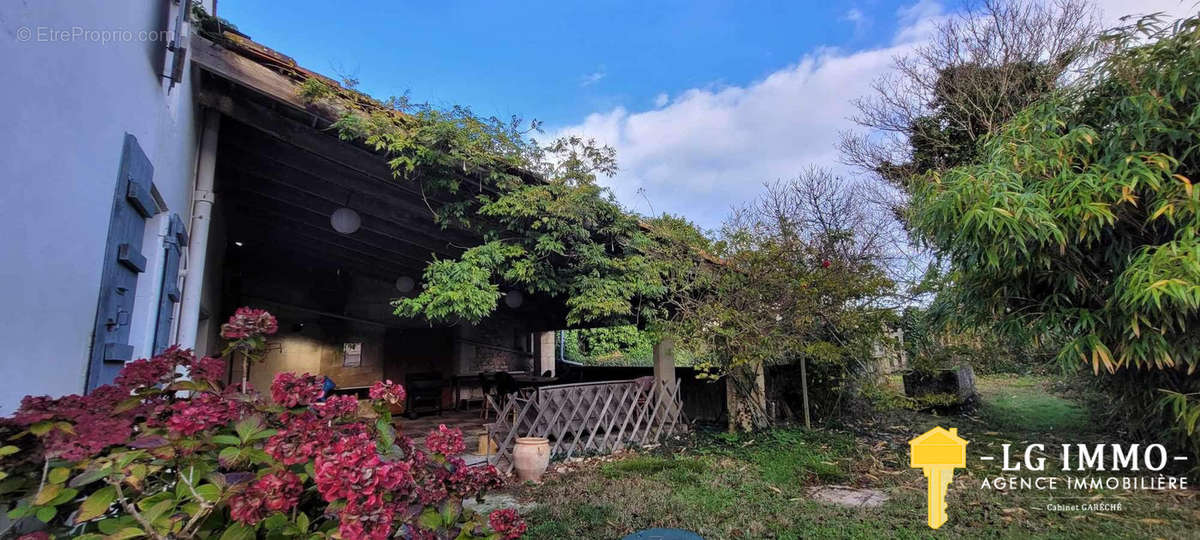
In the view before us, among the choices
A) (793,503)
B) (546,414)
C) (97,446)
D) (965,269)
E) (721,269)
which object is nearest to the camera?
(97,446)

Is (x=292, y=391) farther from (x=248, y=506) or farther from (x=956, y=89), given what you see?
(x=956, y=89)

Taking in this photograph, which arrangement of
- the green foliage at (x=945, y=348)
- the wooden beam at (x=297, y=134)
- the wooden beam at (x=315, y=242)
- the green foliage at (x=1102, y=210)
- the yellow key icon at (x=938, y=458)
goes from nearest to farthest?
1. the green foliage at (x=1102, y=210)
2. the yellow key icon at (x=938, y=458)
3. the wooden beam at (x=297, y=134)
4. the green foliage at (x=945, y=348)
5. the wooden beam at (x=315, y=242)

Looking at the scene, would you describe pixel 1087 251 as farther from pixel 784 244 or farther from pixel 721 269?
pixel 721 269

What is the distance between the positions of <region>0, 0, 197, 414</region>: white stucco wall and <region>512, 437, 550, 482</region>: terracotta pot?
355cm

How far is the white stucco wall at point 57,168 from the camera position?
138 cm

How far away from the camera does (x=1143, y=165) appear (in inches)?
123

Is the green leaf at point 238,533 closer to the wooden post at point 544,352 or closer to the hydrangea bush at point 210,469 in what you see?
the hydrangea bush at point 210,469

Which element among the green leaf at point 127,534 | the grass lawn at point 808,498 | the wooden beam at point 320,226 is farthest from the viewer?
the wooden beam at point 320,226

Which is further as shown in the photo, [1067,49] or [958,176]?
[1067,49]

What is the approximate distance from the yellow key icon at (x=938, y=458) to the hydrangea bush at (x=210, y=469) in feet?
13.2

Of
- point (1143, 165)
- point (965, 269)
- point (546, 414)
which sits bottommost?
point (546, 414)

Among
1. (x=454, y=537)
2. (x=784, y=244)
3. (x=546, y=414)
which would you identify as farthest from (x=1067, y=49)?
(x=454, y=537)

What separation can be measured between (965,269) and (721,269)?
2498 mm

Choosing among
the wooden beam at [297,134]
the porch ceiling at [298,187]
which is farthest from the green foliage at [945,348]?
the wooden beam at [297,134]
